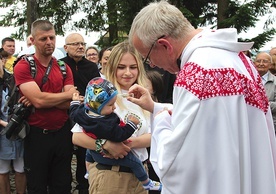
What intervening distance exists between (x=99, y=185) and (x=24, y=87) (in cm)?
159

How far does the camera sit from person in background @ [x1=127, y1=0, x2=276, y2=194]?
167 cm

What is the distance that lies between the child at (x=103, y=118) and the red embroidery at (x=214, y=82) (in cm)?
97

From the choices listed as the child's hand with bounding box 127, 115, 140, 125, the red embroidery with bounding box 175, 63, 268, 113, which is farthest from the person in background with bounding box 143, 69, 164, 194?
the red embroidery with bounding box 175, 63, 268, 113

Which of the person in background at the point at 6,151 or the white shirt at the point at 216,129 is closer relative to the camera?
the white shirt at the point at 216,129

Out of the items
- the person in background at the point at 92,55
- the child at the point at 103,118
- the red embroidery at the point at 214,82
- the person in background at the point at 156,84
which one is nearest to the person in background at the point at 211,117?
the red embroidery at the point at 214,82

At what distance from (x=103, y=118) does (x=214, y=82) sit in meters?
1.19

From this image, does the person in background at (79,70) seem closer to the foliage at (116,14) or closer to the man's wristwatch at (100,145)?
the man's wristwatch at (100,145)

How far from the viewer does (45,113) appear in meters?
4.07

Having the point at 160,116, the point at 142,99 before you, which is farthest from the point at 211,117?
the point at 142,99

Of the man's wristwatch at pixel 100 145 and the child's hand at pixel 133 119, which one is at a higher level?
the child's hand at pixel 133 119

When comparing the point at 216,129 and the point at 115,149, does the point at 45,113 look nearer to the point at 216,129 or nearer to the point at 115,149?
the point at 115,149

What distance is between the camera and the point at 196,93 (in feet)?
5.49

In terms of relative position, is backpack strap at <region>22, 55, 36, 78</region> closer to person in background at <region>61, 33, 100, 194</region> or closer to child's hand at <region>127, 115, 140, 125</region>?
person in background at <region>61, 33, 100, 194</region>

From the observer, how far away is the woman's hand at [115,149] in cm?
278
